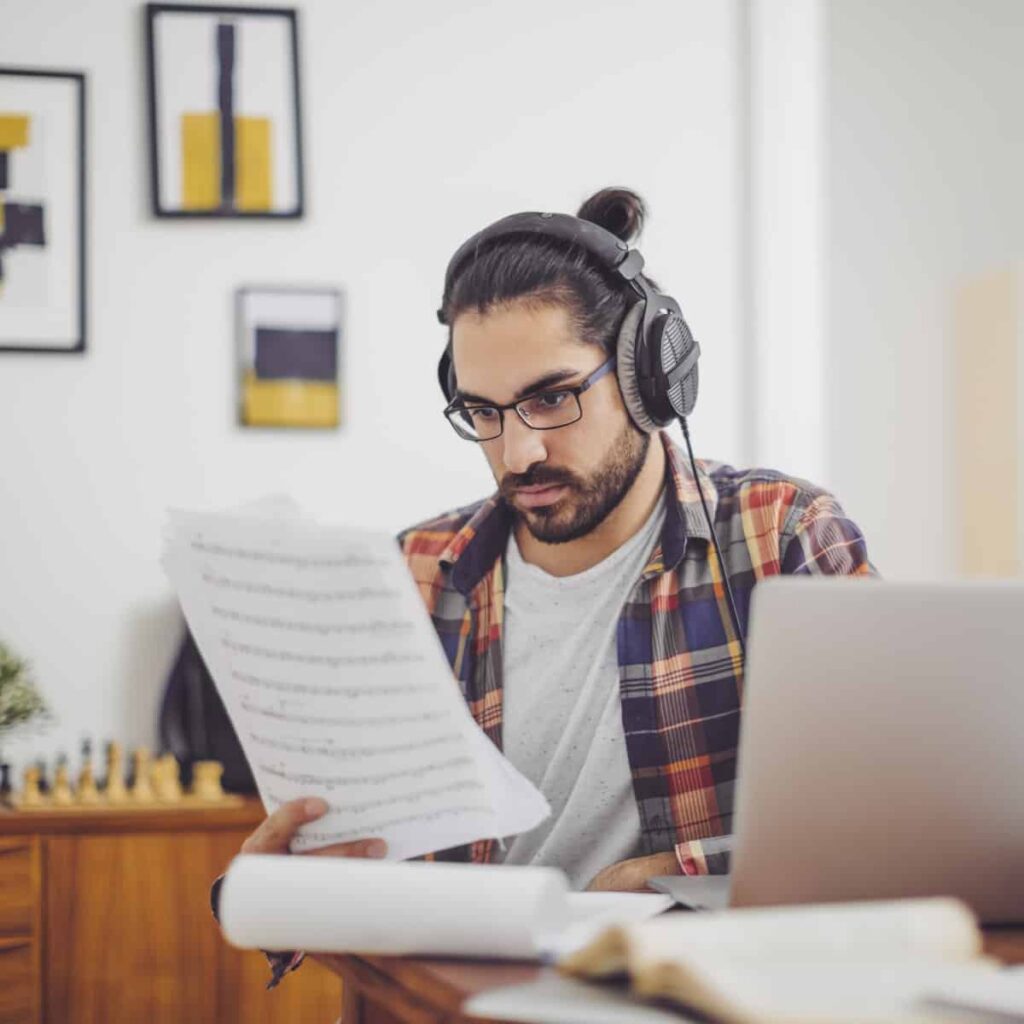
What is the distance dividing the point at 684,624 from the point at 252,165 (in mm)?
1650

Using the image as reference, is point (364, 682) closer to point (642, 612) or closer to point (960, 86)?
point (642, 612)

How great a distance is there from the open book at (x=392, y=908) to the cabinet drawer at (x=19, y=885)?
1610mm

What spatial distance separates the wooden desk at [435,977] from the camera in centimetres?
80

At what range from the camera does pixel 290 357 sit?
274cm

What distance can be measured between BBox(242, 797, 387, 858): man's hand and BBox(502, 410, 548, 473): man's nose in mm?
548

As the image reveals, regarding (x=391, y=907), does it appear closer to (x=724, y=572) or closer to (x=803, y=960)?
(x=803, y=960)

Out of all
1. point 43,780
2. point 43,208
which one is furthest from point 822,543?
point 43,208

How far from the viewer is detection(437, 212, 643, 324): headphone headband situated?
4.95 feet

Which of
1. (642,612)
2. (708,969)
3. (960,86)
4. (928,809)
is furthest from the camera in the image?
(960,86)

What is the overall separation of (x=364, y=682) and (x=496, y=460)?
0.64m

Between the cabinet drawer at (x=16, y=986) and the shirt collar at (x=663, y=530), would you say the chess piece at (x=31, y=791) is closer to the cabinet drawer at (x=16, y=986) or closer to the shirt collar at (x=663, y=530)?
the cabinet drawer at (x=16, y=986)

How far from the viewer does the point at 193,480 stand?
271cm

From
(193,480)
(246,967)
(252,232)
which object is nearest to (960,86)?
(252,232)

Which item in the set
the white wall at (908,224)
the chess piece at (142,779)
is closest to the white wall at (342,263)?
the chess piece at (142,779)
